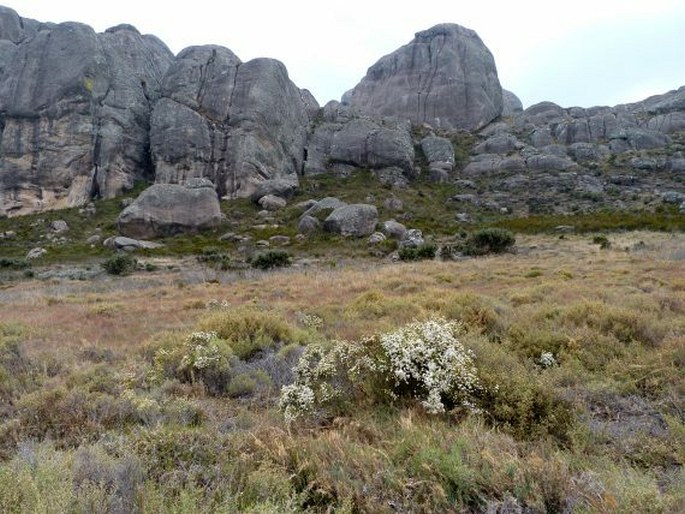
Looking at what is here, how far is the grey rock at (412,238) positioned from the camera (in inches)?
1220

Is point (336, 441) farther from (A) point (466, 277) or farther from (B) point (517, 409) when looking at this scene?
(A) point (466, 277)

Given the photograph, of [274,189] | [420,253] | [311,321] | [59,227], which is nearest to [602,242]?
[420,253]

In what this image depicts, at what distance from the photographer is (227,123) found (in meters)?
50.6

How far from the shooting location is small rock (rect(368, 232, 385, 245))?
112 ft

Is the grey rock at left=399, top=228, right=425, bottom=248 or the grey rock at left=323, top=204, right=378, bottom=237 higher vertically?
the grey rock at left=323, top=204, right=378, bottom=237

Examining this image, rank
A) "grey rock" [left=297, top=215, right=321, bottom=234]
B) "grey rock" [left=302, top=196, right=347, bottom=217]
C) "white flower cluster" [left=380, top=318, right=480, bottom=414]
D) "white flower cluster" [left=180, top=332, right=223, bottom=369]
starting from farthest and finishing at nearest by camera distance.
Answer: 1. "grey rock" [left=302, top=196, right=347, bottom=217]
2. "grey rock" [left=297, top=215, right=321, bottom=234]
3. "white flower cluster" [left=180, top=332, right=223, bottom=369]
4. "white flower cluster" [left=380, top=318, right=480, bottom=414]

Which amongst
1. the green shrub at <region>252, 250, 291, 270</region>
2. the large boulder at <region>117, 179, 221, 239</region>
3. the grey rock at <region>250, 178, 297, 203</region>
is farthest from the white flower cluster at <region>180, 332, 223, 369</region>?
the grey rock at <region>250, 178, 297, 203</region>

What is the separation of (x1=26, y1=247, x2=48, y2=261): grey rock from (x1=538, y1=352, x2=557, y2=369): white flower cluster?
38075 mm

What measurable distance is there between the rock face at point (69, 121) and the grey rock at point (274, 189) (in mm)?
13881

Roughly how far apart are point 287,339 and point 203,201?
3599 centimetres

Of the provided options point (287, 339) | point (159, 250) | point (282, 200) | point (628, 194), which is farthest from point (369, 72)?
point (287, 339)

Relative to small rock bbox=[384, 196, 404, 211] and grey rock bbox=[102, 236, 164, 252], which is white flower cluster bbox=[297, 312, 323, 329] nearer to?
grey rock bbox=[102, 236, 164, 252]

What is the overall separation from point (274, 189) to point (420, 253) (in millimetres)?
24321

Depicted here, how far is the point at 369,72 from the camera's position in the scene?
3260 inches
